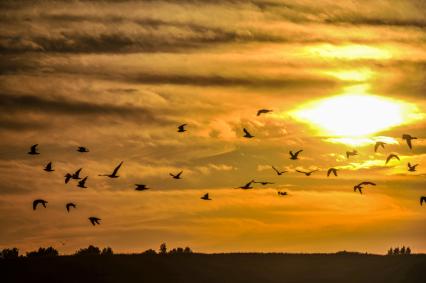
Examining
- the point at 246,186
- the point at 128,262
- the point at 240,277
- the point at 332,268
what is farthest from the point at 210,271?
the point at 246,186

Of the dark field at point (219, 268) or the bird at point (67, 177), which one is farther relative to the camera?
the dark field at point (219, 268)

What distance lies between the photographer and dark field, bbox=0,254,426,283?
5256 inches

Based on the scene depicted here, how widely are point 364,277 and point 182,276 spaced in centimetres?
3285

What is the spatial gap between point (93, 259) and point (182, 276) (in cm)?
1486

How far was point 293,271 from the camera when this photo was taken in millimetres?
157125

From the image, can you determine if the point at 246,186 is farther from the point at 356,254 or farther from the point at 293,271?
the point at 356,254

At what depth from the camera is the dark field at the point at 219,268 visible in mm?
133500

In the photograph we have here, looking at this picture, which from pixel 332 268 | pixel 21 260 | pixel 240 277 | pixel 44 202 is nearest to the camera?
pixel 44 202

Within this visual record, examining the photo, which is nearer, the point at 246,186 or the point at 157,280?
the point at 246,186

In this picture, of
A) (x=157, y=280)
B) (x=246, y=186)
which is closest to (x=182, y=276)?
(x=157, y=280)

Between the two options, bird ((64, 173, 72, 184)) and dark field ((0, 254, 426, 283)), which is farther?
dark field ((0, 254, 426, 283))

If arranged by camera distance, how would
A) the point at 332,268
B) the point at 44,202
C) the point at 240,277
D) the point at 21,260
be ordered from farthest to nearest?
the point at 332,268 → the point at 240,277 → the point at 21,260 → the point at 44,202

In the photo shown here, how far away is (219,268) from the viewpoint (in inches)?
5930

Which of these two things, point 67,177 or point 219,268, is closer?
point 67,177
